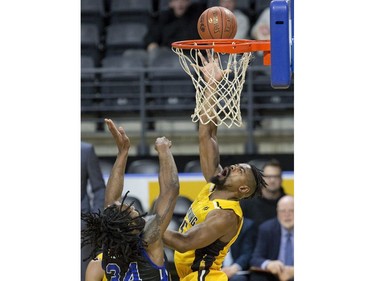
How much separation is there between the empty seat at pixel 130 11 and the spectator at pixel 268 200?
2.96 metres

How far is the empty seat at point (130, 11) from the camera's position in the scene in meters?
9.31

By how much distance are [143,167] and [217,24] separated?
2.80 meters

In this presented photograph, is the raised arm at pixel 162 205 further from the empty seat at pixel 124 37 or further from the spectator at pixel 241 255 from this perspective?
the empty seat at pixel 124 37

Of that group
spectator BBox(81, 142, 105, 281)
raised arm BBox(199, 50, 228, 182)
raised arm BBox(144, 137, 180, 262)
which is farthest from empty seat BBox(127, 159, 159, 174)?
raised arm BBox(144, 137, 180, 262)

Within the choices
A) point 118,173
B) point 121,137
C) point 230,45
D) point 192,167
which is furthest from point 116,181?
point 192,167

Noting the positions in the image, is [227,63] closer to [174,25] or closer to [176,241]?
[176,241]

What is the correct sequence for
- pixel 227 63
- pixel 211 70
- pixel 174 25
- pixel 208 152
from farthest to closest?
1. pixel 174 25
2. pixel 208 152
3. pixel 211 70
4. pixel 227 63

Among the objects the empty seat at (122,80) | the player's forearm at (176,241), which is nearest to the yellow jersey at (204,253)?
the player's forearm at (176,241)

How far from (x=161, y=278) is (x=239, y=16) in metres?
4.63

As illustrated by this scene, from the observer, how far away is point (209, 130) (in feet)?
17.1

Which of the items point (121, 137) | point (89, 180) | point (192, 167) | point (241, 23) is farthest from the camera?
point (241, 23)
